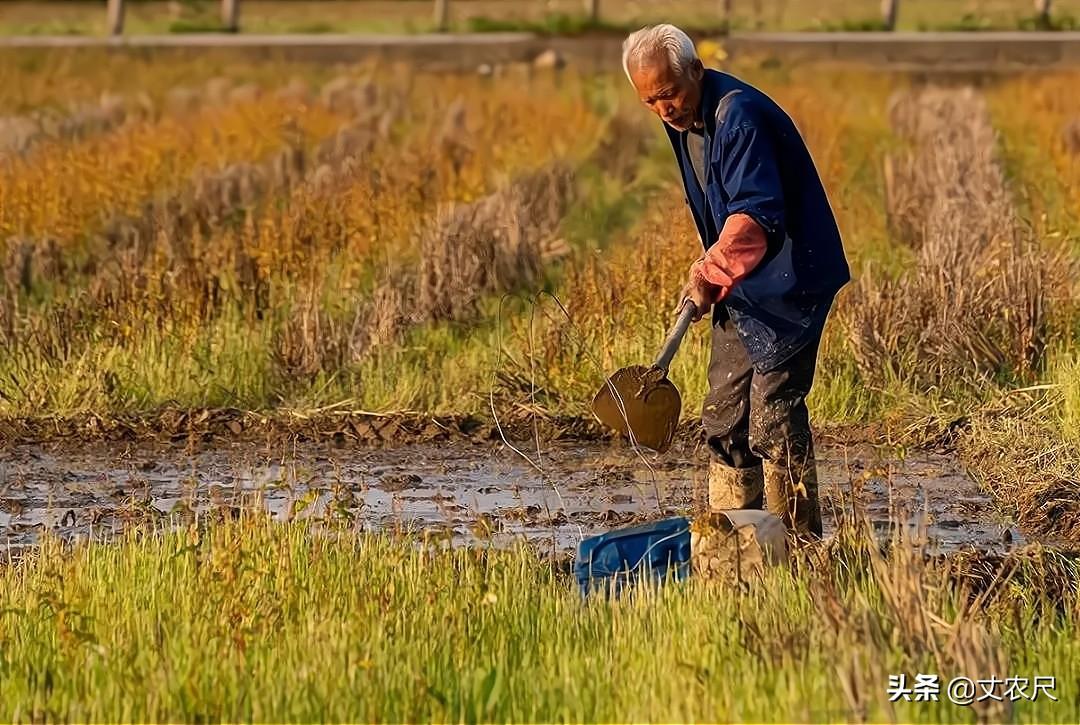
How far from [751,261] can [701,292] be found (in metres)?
0.16

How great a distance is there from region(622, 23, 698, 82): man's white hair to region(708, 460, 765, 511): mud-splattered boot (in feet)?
4.50

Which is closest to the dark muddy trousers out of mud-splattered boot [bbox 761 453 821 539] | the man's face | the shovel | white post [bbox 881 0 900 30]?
mud-splattered boot [bbox 761 453 821 539]

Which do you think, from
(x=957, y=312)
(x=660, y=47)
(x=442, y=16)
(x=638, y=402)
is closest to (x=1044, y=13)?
(x=442, y=16)

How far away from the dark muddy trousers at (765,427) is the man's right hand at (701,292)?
37 cm

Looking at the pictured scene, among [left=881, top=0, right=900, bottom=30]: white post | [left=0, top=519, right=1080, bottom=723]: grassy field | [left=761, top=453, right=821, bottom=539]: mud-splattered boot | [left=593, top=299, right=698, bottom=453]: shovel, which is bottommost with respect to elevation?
[left=0, top=519, right=1080, bottom=723]: grassy field

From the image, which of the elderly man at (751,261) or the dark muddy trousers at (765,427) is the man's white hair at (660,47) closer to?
the elderly man at (751,261)

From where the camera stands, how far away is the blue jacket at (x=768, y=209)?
5.98m

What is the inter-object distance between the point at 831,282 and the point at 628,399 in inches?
26.5

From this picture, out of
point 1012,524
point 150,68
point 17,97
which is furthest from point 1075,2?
point 1012,524

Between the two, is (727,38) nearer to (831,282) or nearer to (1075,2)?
(1075,2)

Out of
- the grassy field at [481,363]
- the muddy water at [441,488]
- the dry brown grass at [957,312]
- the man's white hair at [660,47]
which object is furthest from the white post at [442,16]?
the man's white hair at [660,47]

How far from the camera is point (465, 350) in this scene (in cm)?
992

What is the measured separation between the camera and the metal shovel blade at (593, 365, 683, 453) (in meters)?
6.23

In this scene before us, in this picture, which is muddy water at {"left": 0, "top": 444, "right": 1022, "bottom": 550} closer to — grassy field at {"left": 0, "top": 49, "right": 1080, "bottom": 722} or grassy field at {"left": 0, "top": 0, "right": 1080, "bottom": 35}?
grassy field at {"left": 0, "top": 49, "right": 1080, "bottom": 722}
